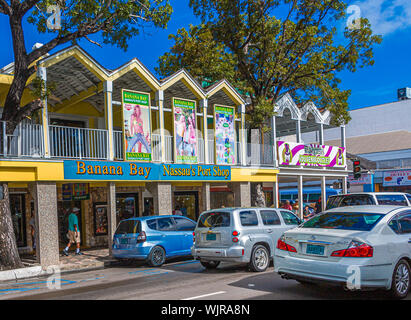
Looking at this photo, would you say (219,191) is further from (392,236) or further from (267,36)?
(392,236)

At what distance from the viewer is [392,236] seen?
752 cm

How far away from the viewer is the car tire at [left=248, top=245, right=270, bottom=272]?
36.4 ft

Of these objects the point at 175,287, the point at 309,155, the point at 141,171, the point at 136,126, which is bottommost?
the point at 175,287

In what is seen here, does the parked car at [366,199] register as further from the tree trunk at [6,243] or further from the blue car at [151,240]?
the tree trunk at [6,243]

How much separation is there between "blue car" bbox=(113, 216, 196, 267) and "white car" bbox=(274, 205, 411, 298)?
6.09m

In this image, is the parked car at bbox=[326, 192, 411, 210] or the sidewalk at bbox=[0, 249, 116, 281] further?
Result: the parked car at bbox=[326, 192, 411, 210]

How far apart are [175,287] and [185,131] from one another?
10558mm

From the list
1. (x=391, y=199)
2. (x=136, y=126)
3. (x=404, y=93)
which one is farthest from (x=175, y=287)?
(x=404, y=93)

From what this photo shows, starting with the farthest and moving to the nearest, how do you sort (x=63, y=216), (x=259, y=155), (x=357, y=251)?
1. (x=259, y=155)
2. (x=63, y=216)
3. (x=357, y=251)

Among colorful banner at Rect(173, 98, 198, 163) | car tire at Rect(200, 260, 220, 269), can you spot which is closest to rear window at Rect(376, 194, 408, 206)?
car tire at Rect(200, 260, 220, 269)

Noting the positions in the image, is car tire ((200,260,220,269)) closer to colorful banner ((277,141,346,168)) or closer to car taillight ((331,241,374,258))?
car taillight ((331,241,374,258))

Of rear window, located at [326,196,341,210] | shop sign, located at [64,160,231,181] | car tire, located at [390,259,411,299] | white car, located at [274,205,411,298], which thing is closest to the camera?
white car, located at [274,205,411,298]

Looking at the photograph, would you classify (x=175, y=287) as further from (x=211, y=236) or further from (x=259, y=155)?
(x=259, y=155)

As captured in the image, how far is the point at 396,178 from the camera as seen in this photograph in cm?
4781
